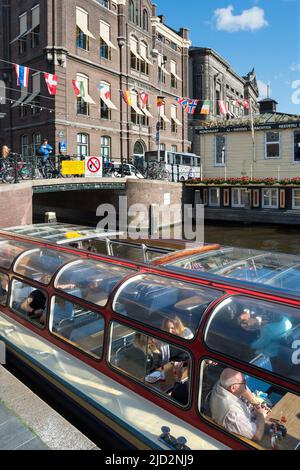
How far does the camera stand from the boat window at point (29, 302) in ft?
Result: 19.4

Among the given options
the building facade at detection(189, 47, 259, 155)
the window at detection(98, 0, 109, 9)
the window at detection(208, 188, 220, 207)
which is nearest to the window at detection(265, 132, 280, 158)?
the window at detection(208, 188, 220, 207)

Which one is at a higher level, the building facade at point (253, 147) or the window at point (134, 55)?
the window at point (134, 55)

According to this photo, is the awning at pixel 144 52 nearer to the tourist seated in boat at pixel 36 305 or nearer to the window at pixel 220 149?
the window at pixel 220 149

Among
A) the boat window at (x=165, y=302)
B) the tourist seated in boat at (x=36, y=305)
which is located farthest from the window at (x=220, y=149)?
the boat window at (x=165, y=302)

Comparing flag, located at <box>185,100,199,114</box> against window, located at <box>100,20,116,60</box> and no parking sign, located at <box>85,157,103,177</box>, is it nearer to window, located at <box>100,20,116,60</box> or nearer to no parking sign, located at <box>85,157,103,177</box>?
no parking sign, located at <box>85,157,103,177</box>

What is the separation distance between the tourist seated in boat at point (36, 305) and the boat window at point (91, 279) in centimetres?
62

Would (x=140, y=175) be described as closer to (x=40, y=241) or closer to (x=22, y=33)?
(x=22, y=33)

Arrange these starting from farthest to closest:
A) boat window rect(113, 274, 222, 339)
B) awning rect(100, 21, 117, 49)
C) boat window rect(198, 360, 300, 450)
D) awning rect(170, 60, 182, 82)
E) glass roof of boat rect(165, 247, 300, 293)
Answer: awning rect(170, 60, 182, 82)
awning rect(100, 21, 117, 49)
glass roof of boat rect(165, 247, 300, 293)
boat window rect(113, 274, 222, 339)
boat window rect(198, 360, 300, 450)

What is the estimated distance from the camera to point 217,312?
3.76 metres

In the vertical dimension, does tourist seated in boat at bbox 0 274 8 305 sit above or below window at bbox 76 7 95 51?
below

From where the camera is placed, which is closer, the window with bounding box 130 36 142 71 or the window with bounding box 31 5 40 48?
the window with bounding box 31 5 40 48

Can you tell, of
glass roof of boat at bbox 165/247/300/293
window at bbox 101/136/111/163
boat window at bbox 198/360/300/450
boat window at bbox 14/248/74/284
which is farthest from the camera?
window at bbox 101/136/111/163

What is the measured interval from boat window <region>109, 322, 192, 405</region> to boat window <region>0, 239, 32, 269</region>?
2.90 m

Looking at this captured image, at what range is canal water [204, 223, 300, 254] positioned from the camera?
19.3 meters
